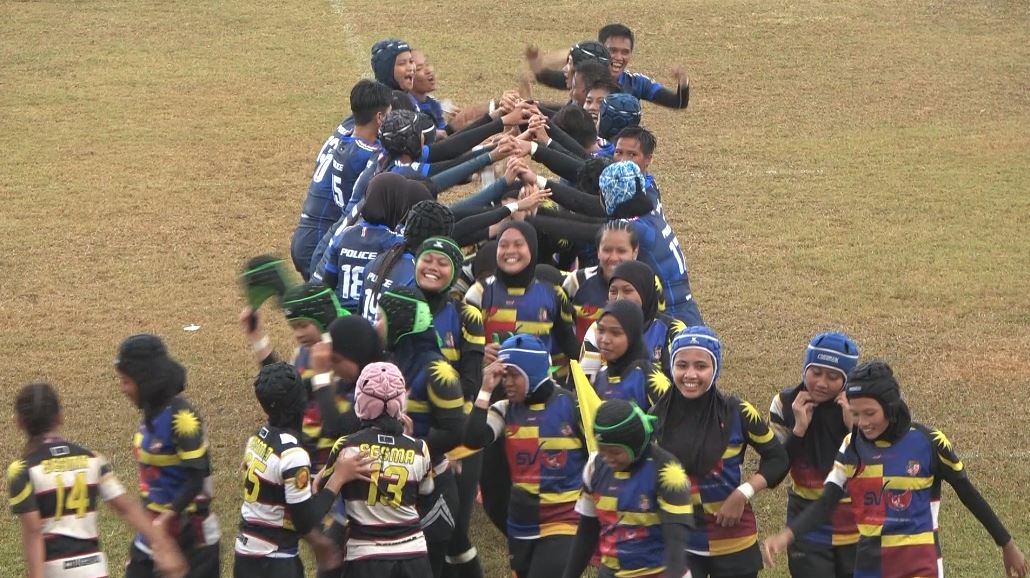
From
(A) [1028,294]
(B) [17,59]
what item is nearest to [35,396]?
(A) [1028,294]

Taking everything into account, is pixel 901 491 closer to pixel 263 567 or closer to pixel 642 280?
pixel 642 280

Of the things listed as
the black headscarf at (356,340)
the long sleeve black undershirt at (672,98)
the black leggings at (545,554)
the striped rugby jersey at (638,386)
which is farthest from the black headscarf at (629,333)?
the long sleeve black undershirt at (672,98)

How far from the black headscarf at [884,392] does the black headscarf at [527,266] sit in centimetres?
207

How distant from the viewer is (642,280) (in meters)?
7.16

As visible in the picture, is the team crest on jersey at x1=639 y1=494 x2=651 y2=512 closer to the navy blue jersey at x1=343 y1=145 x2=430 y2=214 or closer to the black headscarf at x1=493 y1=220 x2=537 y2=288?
the black headscarf at x1=493 y1=220 x2=537 y2=288

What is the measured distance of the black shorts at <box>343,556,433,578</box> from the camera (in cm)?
593

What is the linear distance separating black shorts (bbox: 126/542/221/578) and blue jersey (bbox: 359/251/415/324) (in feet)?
5.03

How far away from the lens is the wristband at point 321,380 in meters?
6.43

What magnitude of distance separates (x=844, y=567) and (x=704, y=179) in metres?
9.87

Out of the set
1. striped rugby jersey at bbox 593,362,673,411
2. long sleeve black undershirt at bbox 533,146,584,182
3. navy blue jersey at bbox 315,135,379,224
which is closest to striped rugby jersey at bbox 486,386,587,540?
striped rugby jersey at bbox 593,362,673,411

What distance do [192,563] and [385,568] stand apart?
91cm

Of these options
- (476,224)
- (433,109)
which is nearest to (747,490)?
(476,224)

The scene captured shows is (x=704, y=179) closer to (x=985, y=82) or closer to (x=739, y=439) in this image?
(x=985, y=82)

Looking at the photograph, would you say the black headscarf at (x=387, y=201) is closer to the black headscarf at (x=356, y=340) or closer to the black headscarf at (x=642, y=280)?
the black headscarf at (x=642, y=280)
